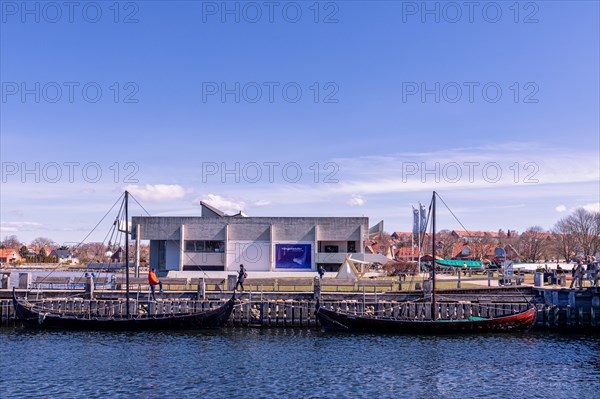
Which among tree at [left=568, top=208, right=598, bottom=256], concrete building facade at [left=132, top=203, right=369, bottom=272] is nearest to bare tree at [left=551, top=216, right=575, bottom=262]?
tree at [left=568, top=208, right=598, bottom=256]

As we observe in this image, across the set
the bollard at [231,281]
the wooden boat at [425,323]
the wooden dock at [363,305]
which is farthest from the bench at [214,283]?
the wooden boat at [425,323]

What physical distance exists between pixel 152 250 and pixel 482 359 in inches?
2050

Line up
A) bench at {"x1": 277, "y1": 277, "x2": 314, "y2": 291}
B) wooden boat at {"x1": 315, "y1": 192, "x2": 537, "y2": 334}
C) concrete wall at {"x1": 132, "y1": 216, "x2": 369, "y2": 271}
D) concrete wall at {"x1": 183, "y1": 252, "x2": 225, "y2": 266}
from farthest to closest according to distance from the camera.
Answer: concrete wall at {"x1": 183, "y1": 252, "x2": 225, "y2": 266} < concrete wall at {"x1": 132, "y1": 216, "x2": 369, "y2": 271} < bench at {"x1": 277, "y1": 277, "x2": 314, "y2": 291} < wooden boat at {"x1": 315, "y1": 192, "x2": 537, "y2": 334}

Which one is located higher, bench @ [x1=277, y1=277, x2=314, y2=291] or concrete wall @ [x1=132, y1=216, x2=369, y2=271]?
concrete wall @ [x1=132, y1=216, x2=369, y2=271]

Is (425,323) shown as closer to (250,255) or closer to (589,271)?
(589,271)

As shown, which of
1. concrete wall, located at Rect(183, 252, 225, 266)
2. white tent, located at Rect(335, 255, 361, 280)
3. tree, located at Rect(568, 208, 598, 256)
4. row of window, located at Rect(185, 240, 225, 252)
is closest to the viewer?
white tent, located at Rect(335, 255, 361, 280)

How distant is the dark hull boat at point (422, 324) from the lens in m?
38.0

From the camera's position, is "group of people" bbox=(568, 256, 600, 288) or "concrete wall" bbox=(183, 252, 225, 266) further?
"concrete wall" bbox=(183, 252, 225, 266)

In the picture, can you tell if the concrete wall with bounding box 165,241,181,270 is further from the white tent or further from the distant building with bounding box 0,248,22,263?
the distant building with bounding box 0,248,22,263

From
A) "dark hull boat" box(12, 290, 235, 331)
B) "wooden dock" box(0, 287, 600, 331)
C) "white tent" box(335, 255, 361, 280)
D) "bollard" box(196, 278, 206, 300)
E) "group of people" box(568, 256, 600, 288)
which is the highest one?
"group of people" box(568, 256, 600, 288)

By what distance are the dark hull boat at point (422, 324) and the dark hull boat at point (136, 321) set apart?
22.6ft

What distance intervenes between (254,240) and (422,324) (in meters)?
36.3

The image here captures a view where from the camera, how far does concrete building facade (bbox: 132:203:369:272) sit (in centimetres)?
7100

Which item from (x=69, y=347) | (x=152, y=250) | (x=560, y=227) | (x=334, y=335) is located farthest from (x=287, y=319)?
(x=560, y=227)
